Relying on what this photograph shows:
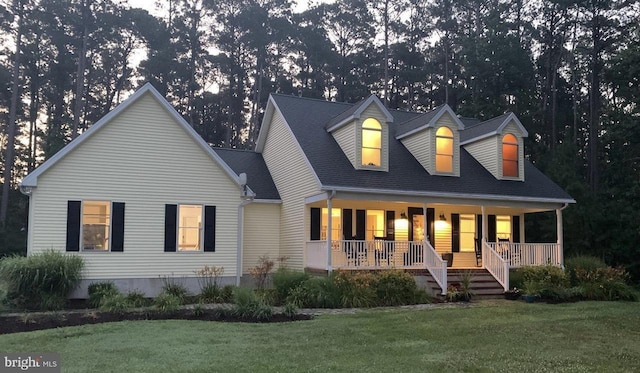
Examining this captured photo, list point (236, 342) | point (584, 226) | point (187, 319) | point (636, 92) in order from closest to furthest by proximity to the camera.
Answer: point (236, 342), point (187, 319), point (584, 226), point (636, 92)

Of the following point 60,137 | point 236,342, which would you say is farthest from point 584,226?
point 60,137

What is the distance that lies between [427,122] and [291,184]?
542cm

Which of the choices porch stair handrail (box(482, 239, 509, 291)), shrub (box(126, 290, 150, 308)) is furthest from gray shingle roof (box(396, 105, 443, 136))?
shrub (box(126, 290, 150, 308))

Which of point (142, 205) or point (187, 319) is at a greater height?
point (142, 205)

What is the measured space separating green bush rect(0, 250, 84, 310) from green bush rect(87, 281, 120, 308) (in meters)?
0.68

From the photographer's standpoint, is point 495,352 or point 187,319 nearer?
point 495,352

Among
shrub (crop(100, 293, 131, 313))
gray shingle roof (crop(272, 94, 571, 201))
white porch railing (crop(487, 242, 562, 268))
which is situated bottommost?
shrub (crop(100, 293, 131, 313))

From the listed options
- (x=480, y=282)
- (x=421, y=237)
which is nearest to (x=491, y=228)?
(x=421, y=237)

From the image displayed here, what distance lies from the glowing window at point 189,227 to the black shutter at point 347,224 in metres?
5.07

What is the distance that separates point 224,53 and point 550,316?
3399 cm

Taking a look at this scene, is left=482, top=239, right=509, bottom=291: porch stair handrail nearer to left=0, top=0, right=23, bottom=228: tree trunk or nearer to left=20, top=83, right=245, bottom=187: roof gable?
left=20, top=83, right=245, bottom=187: roof gable

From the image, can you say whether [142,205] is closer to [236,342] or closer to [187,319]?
[187,319]

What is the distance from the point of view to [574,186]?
23609mm

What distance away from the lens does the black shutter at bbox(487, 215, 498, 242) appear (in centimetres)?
2148
